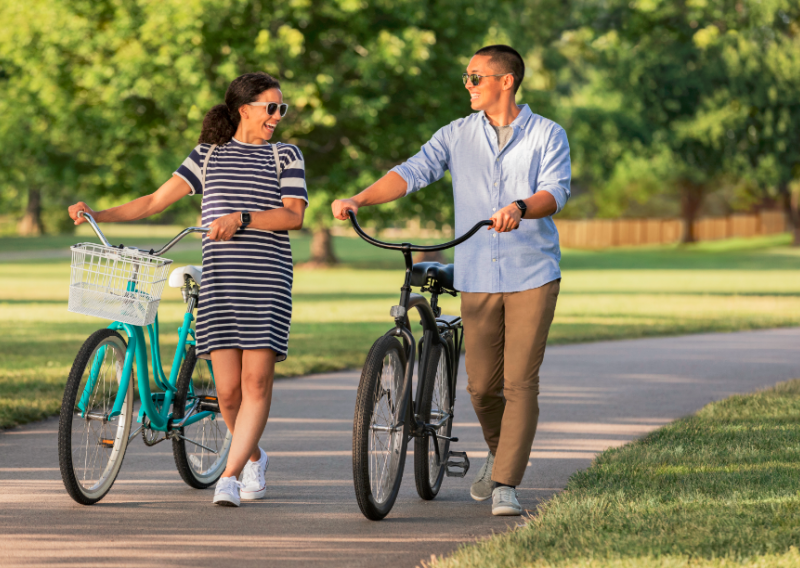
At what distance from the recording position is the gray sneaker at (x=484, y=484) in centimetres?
568

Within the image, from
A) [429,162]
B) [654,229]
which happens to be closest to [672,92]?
[654,229]

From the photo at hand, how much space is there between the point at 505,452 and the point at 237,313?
1.41 metres

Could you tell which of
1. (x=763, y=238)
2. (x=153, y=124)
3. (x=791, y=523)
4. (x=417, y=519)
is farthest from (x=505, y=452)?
(x=763, y=238)

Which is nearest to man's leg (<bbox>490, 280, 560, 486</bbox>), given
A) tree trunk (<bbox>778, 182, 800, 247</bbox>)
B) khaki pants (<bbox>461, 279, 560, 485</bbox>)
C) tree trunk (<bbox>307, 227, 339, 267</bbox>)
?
khaki pants (<bbox>461, 279, 560, 485</bbox>)

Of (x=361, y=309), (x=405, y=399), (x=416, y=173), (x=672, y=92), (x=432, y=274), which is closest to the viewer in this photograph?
(x=405, y=399)

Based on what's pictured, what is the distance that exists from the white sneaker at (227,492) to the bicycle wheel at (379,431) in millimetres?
681

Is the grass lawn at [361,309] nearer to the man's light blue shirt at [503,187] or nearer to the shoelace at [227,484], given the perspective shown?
the shoelace at [227,484]

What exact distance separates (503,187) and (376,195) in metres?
0.61

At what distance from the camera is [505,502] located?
5320 mm

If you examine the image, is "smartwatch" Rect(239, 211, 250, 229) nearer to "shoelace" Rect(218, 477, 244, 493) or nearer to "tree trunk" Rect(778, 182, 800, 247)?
"shoelace" Rect(218, 477, 244, 493)

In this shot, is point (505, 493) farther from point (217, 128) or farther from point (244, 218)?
point (217, 128)

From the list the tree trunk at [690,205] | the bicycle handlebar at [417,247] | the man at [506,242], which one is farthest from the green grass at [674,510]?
the tree trunk at [690,205]

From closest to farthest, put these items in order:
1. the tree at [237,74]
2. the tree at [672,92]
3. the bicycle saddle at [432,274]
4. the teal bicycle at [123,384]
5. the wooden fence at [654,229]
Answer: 1. the teal bicycle at [123,384]
2. the bicycle saddle at [432,274]
3. the tree at [237,74]
4. the tree at [672,92]
5. the wooden fence at [654,229]

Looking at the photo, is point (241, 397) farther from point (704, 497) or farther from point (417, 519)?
point (704, 497)
